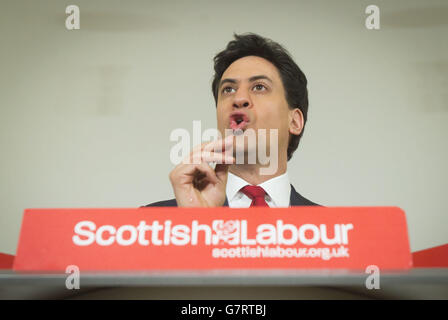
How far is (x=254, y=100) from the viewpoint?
1644 millimetres

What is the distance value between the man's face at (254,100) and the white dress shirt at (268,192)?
131 mm

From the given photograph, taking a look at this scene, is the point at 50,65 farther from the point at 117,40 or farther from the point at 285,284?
the point at 285,284

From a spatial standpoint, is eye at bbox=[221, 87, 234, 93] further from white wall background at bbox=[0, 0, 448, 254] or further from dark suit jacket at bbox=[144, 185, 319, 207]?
dark suit jacket at bbox=[144, 185, 319, 207]

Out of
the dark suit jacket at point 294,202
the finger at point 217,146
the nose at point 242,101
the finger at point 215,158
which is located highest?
the nose at point 242,101

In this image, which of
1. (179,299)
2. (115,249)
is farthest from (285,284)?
(115,249)

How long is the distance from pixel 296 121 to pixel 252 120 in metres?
0.21

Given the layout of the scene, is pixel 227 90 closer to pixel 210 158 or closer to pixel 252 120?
pixel 252 120

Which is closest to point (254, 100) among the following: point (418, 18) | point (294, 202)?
point (294, 202)

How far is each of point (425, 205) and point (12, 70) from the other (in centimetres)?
184

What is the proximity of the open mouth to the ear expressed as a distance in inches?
7.9

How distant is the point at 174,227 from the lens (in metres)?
1.23

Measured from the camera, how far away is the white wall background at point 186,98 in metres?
1.63
